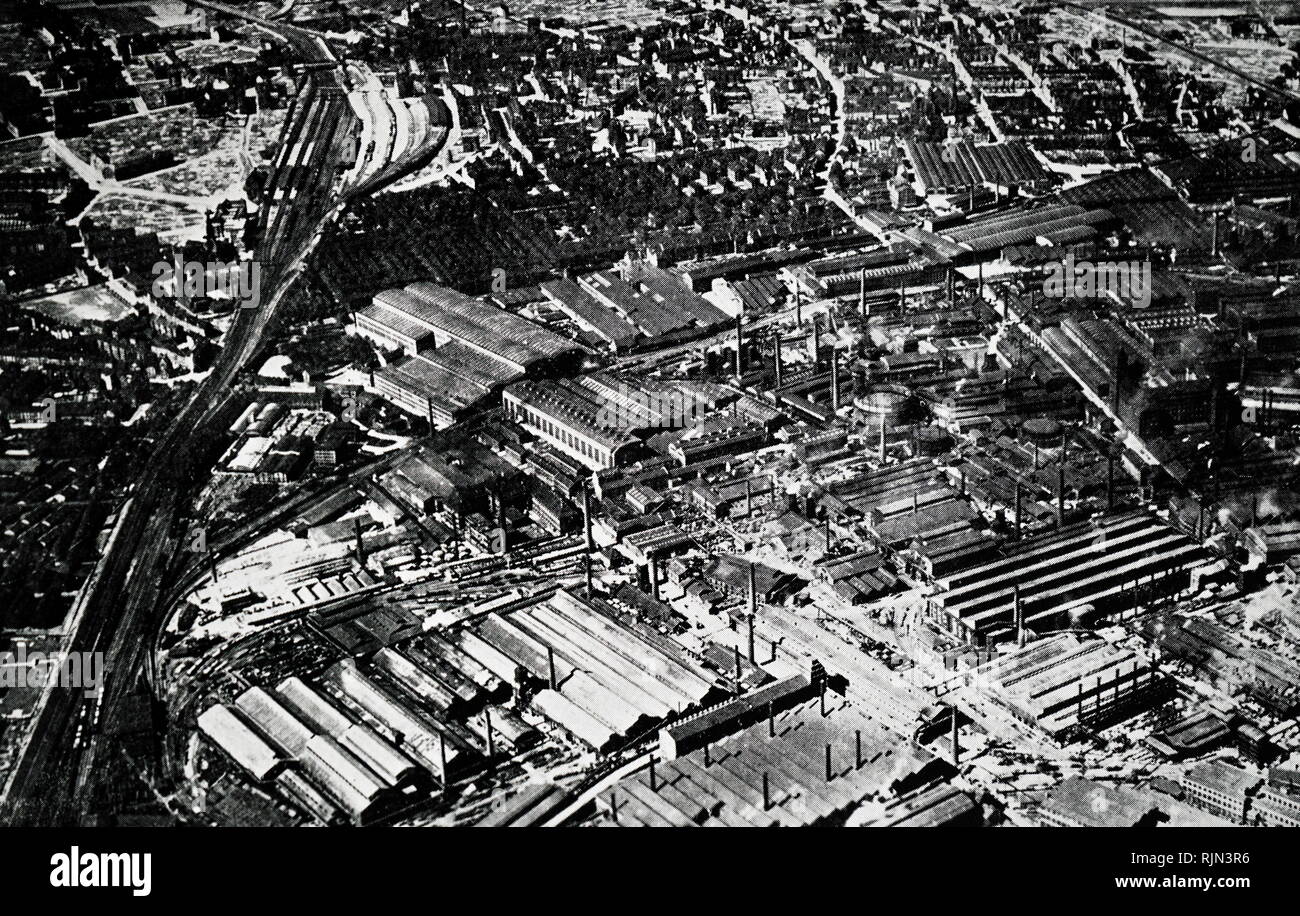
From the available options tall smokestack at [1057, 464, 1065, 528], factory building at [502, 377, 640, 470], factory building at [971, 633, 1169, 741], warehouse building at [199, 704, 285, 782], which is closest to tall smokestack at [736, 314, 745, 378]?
factory building at [502, 377, 640, 470]

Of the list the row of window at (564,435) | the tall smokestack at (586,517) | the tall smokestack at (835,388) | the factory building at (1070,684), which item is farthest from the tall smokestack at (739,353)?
the factory building at (1070,684)

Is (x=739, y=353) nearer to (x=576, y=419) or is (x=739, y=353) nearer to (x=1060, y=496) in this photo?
(x=576, y=419)

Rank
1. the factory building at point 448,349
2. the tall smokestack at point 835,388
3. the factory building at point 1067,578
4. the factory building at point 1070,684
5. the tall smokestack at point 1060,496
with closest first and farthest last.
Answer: the factory building at point 1070,684
the factory building at point 1067,578
the tall smokestack at point 1060,496
the tall smokestack at point 835,388
the factory building at point 448,349

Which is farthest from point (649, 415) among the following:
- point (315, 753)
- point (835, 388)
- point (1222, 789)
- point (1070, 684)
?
point (1222, 789)

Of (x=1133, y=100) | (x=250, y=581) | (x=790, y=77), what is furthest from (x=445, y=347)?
(x=1133, y=100)

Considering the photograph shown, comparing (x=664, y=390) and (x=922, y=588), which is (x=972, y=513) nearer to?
(x=922, y=588)

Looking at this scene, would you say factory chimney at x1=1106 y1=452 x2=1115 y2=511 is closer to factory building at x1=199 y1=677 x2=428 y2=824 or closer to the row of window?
the row of window

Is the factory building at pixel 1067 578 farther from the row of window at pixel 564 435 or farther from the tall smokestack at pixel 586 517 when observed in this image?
the row of window at pixel 564 435
